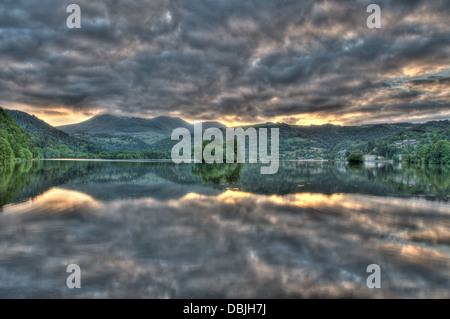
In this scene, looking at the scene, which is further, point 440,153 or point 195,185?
point 440,153

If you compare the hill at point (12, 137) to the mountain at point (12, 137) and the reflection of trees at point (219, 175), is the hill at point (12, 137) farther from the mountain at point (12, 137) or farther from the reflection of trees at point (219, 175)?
the reflection of trees at point (219, 175)

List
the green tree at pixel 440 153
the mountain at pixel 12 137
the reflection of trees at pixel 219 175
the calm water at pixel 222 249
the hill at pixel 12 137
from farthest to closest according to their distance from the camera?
the green tree at pixel 440 153 < the mountain at pixel 12 137 < the hill at pixel 12 137 < the reflection of trees at pixel 219 175 < the calm water at pixel 222 249

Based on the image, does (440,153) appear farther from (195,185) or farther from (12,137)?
(12,137)

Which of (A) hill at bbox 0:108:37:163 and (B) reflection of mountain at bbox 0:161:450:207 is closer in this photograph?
(B) reflection of mountain at bbox 0:161:450:207

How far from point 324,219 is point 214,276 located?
8.72 metres

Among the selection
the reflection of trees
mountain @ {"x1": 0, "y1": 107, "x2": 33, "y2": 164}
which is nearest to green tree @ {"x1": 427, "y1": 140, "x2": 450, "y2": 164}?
the reflection of trees

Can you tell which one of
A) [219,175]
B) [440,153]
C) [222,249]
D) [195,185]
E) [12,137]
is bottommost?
[222,249]

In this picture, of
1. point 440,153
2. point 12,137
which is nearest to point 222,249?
point 12,137

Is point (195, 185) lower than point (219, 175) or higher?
lower

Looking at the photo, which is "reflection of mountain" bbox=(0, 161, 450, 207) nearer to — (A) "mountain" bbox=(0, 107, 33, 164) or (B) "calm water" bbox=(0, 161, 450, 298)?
(B) "calm water" bbox=(0, 161, 450, 298)

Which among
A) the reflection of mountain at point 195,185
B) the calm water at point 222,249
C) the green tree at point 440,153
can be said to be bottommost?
the calm water at point 222,249

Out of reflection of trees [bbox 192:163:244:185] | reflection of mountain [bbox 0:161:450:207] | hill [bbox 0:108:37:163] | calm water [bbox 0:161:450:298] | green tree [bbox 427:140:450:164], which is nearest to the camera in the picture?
calm water [bbox 0:161:450:298]

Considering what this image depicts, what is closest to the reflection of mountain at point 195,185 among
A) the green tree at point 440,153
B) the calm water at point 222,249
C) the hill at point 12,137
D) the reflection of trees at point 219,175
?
the reflection of trees at point 219,175

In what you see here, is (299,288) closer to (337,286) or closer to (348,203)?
(337,286)
